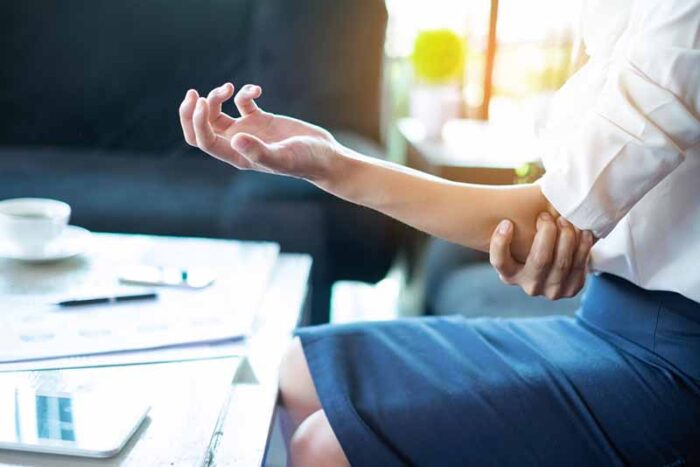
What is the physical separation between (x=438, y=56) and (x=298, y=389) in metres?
1.38

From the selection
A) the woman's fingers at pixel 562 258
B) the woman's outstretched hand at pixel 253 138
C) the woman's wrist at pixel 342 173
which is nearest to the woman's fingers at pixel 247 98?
the woman's outstretched hand at pixel 253 138

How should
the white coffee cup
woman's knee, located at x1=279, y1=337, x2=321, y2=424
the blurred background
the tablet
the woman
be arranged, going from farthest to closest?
1. the blurred background
2. the white coffee cup
3. woman's knee, located at x1=279, y1=337, x2=321, y2=424
4. the woman
5. the tablet

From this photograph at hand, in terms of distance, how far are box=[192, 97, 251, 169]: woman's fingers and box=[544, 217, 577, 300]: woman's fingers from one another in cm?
30

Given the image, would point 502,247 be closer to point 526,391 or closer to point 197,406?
point 526,391

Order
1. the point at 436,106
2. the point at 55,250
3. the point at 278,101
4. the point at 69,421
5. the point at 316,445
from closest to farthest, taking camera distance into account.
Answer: the point at 69,421
the point at 316,445
the point at 55,250
the point at 278,101
the point at 436,106

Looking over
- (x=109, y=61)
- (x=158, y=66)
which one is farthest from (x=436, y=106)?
(x=109, y=61)

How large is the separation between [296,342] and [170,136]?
1194mm

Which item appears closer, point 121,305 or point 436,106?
point 121,305

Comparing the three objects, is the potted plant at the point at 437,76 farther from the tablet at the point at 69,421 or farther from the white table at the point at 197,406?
the tablet at the point at 69,421

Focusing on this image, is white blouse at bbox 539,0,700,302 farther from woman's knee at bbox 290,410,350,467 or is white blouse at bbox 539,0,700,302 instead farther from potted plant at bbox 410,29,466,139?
potted plant at bbox 410,29,466,139

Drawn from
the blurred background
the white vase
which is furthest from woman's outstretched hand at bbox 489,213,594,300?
the white vase

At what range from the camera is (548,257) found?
2.44ft

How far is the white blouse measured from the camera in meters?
0.67

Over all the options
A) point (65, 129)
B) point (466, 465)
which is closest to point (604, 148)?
point (466, 465)
